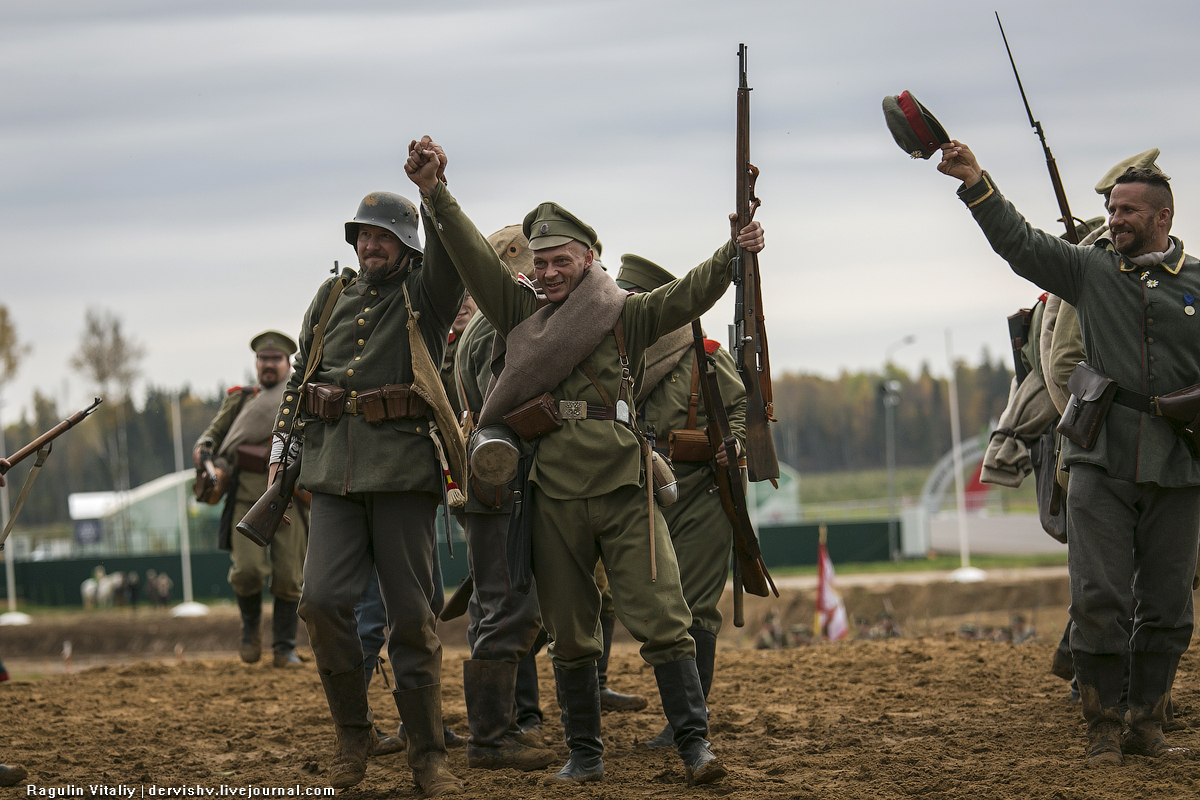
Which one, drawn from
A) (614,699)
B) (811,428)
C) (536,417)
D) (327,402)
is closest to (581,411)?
(536,417)

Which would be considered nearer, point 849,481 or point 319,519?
point 319,519

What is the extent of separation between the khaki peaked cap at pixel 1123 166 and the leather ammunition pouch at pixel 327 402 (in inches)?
140

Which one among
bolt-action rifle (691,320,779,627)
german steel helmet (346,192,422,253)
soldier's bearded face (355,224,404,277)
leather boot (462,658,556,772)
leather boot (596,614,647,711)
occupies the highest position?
german steel helmet (346,192,422,253)

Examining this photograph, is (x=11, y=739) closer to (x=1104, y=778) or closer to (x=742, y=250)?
(x=742, y=250)

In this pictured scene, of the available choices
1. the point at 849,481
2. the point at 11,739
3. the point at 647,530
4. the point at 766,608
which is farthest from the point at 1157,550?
the point at 849,481

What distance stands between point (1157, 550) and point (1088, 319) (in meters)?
1.00

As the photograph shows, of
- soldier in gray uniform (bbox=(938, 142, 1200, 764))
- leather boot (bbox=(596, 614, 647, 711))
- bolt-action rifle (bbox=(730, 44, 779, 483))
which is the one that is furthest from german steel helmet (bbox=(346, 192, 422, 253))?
leather boot (bbox=(596, 614, 647, 711))

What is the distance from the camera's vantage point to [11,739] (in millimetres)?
6570

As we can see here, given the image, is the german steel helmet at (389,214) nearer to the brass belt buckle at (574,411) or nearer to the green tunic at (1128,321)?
the brass belt buckle at (574,411)

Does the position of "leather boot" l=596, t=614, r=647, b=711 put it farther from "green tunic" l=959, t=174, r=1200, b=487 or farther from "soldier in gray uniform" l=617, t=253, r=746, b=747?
"green tunic" l=959, t=174, r=1200, b=487

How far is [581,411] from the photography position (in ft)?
15.9

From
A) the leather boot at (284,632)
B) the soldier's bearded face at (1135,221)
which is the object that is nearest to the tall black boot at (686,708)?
the soldier's bearded face at (1135,221)

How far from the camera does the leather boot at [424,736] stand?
4844 millimetres

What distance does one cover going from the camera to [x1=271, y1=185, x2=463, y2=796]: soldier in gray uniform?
491cm
